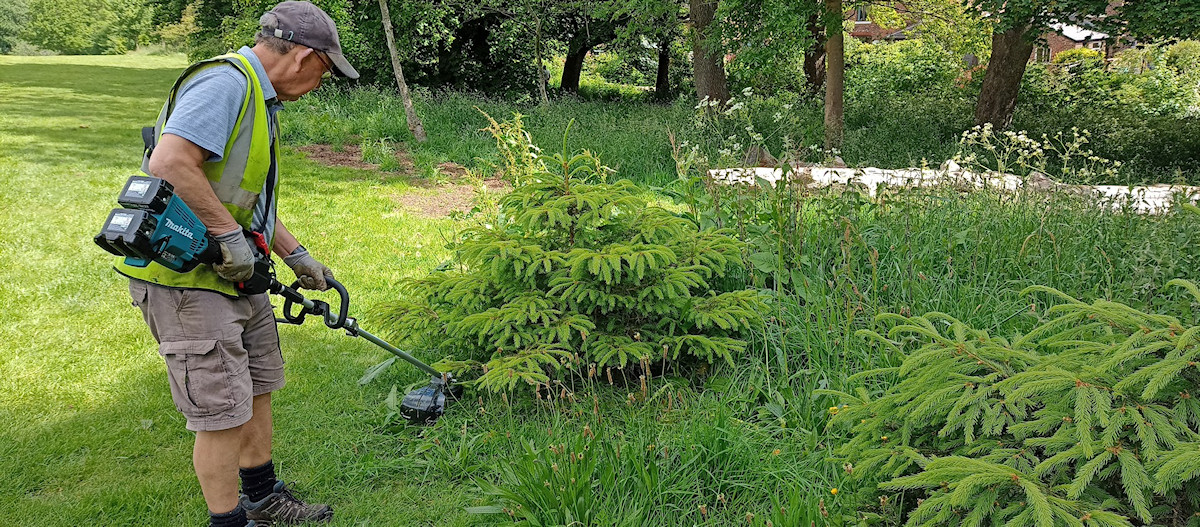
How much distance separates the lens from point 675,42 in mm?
17422

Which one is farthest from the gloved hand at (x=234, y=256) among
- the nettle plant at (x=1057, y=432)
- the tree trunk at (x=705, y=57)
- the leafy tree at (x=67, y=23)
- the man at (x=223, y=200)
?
the leafy tree at (x=67, y=23)

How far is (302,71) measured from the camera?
8.87 ft

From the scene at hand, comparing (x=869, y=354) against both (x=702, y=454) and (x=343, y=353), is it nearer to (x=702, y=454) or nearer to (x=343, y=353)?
(x=702, y=454)

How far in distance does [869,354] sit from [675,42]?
15.0 m

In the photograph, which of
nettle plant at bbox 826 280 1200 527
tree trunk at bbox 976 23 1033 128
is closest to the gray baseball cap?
nettle plant at bbox 826 280 1200 527

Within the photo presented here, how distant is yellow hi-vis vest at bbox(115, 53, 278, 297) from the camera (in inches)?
98.5

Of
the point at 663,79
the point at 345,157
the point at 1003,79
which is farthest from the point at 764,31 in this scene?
the point at 663,79

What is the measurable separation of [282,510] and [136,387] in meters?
1.80

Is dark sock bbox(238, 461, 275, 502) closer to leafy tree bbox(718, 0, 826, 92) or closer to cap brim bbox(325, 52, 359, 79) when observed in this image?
cap brim bbox(325, 52, 359, 79)

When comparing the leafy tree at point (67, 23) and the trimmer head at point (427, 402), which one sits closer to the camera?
the trimmer head at point (427, 402)

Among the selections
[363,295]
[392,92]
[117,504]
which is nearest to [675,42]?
[392,92]

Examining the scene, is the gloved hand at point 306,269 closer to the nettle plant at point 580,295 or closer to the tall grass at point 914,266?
the nettle plant at point 580,295

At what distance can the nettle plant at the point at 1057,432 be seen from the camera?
5.82ft

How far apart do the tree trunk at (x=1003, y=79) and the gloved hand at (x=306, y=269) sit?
11.4 metres
